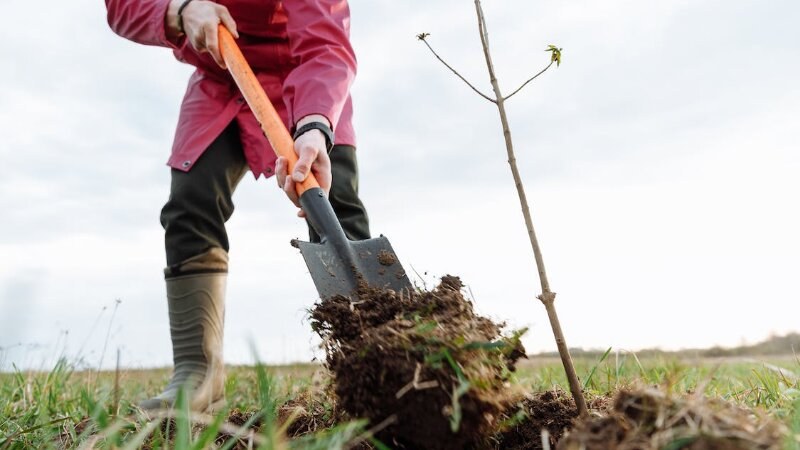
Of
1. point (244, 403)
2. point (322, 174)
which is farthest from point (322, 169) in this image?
point (244, 403)

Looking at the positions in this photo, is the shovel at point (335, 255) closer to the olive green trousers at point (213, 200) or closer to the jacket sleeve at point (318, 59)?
the jacket sleeve at point (318, 59)

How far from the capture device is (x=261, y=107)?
2.59m

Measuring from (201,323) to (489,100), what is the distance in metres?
1.93

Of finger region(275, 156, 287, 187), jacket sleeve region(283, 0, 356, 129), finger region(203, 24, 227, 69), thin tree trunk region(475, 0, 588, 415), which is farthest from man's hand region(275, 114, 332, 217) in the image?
thin tree trunk region(475, 0, 588, 415)

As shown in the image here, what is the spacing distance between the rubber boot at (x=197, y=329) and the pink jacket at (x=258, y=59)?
56cm

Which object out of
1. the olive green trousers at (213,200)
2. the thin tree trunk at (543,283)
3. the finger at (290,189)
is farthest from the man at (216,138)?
the thin tree trunk at (543,283)

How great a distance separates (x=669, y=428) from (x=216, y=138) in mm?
2463

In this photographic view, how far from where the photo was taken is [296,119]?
2.68m

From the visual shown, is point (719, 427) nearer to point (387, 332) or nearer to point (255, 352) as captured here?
point (387, 332)

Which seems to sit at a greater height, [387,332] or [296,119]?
[296,119]

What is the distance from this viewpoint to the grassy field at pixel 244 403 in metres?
1.36

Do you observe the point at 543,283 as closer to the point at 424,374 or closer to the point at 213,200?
the point at 424,374

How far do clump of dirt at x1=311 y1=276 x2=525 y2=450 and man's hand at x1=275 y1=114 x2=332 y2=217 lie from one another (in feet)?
2.63

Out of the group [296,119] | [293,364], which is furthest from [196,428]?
[293,364]
